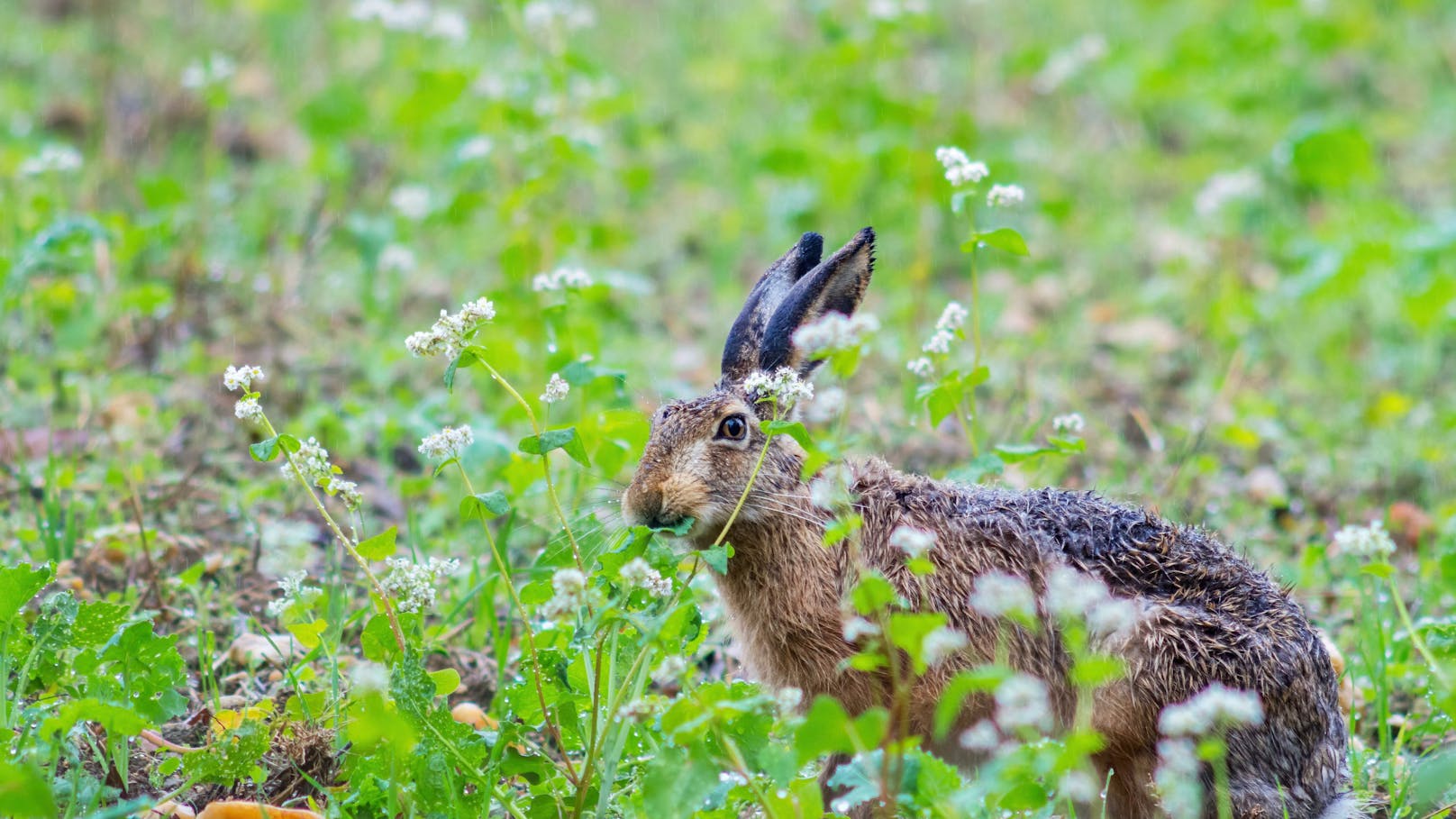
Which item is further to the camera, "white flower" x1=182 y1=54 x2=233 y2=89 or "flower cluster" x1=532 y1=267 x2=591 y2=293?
"white flower" x1=182 y1=54 x2=233 y2=89

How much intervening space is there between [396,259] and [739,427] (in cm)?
339

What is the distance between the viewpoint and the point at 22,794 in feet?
8.17

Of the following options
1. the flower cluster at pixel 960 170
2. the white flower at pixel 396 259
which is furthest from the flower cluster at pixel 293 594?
the white flower at pixel 396 259

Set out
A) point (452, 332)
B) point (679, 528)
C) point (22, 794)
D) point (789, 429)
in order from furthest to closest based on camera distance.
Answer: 1. point (679, 528)
2. point (452, 332)
3. point (789, 429)
4. point (22, 794)

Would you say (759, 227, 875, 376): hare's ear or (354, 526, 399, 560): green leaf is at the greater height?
(759, 227, 875, 376): hare's ear

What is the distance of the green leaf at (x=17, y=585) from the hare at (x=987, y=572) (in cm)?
130

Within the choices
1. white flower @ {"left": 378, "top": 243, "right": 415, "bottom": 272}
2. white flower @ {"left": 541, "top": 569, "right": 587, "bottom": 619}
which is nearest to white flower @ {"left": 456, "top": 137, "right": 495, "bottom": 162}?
white flower @ {"left": 378, "top": 243, "right": 415, "bottom": 272}

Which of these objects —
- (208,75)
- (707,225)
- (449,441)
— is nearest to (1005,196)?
(449,441)

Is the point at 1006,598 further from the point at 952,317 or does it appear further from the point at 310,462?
the point at 952,317

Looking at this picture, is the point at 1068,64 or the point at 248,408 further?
the point at 1068,64

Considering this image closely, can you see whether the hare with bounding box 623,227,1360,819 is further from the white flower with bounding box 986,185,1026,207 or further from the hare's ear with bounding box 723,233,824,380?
the white flower with bounding box 986,185,1026,207

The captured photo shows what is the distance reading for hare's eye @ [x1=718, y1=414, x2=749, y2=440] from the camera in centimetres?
384

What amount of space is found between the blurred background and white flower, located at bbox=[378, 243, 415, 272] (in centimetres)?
3

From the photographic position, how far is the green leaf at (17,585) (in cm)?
317
